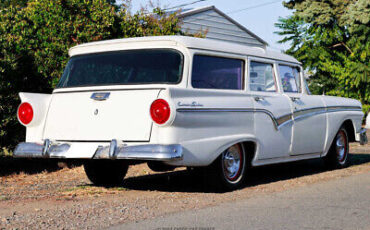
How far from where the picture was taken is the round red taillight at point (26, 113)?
692 cm

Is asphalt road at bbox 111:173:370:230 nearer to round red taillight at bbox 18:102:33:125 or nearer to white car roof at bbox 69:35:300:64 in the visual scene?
white car roof at bbox 69:35:300:64

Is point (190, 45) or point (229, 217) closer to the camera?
point (229, 217)

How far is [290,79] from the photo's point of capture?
874 centimetres

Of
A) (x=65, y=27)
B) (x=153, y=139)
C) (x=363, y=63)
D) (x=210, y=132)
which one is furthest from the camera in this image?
(x=363, y=63)

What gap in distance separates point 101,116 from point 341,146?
4.89 metres

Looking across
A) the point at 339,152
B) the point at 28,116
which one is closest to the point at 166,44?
the point at 28,116

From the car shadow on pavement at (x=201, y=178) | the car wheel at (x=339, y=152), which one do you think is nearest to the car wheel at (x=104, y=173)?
the car shadow on pavement at (x=201, y=178)

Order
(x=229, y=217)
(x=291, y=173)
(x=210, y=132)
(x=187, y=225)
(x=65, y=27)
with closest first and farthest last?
(x=187, y=225), (x=229, y=217), (x=210, y=132), (x=291, y=173), (x=65, y=27)

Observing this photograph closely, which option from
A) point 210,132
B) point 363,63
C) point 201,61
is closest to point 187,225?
point 210,132

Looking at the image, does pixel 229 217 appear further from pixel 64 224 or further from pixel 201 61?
pixel 201 61

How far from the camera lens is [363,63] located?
21344mm

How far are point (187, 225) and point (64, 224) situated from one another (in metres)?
1.11

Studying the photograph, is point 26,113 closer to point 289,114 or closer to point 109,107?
point 109,107

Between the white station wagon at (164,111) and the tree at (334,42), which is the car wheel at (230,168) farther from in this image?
the tree at (334,42)
